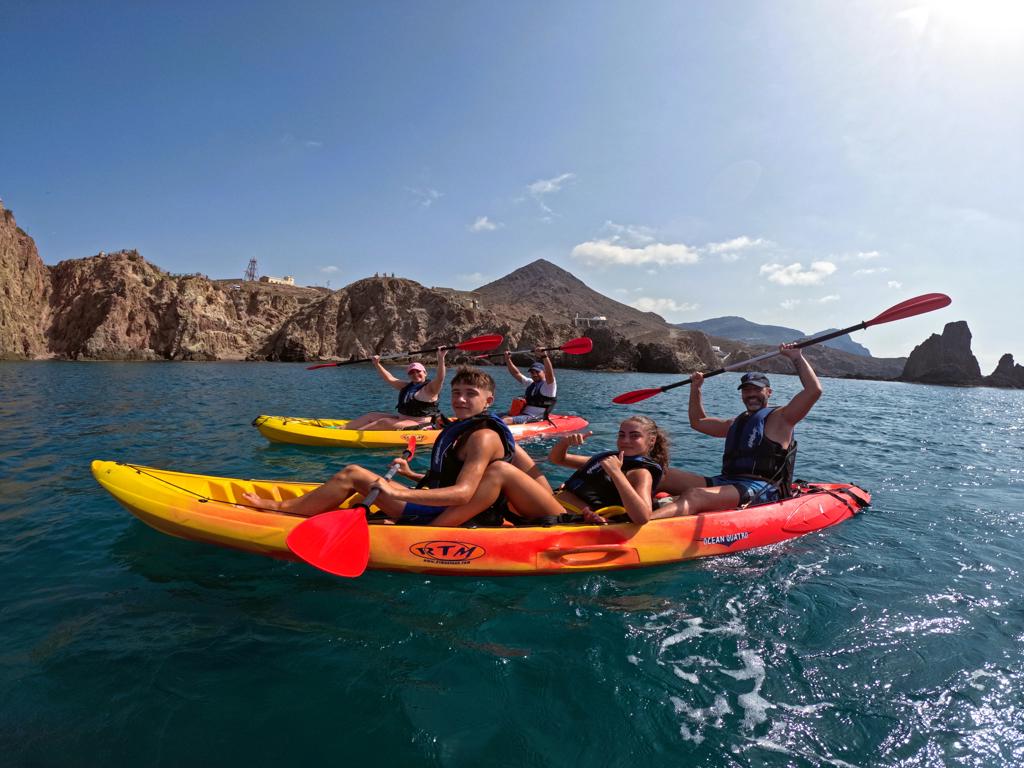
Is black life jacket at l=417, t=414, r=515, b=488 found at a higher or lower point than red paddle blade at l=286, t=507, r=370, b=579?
higher

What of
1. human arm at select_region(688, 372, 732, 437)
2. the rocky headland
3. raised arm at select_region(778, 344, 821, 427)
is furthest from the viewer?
the rocky headland

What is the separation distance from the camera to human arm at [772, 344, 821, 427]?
5.32m

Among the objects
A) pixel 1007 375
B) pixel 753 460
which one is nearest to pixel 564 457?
pixel 753 460

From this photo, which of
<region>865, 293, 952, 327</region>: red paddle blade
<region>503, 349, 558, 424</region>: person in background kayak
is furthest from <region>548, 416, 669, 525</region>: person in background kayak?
<region>503, 349, 558, 424</region>: person in background kayak

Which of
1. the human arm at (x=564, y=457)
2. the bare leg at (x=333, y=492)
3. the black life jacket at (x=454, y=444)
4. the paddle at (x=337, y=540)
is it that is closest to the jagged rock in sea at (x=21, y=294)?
the bare leg at (x=333, y=492)

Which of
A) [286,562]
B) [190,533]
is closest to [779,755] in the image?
[286,562]

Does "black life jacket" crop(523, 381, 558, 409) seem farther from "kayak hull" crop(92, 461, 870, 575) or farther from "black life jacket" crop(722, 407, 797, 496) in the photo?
"kayak hull" crop(92, 461, 870, 575)

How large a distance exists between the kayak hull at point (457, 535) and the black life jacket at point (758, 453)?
753 mm

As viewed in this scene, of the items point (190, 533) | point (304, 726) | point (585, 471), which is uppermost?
point (585, 471)

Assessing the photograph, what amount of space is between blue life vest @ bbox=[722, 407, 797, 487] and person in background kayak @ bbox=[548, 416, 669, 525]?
1.33 metres

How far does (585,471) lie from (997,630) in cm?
362

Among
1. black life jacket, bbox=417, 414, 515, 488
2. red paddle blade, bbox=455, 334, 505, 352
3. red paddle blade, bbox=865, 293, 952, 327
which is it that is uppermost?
red paddle blade, bbox=865, 293, 952, 327

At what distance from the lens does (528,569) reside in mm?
4484

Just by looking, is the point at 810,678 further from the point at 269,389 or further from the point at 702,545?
the point at 269,389
